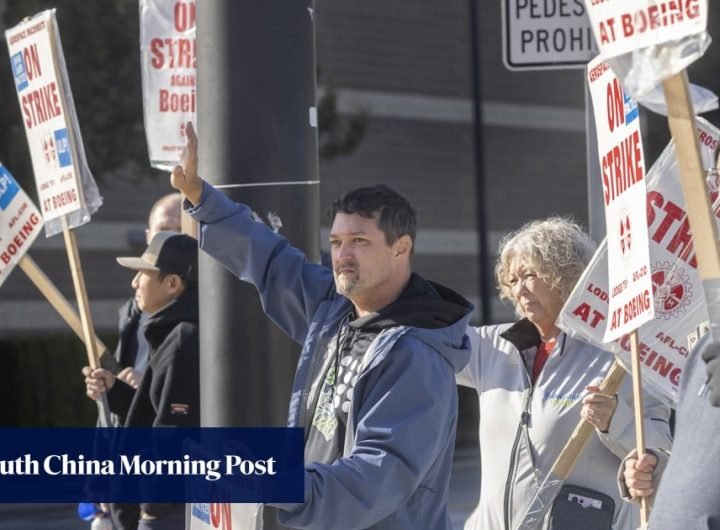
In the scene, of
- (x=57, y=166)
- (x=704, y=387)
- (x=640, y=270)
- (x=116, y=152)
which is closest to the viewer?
(x=704, y=387)

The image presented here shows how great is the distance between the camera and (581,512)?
4812 mm

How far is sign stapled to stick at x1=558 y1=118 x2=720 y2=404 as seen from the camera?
15.3ft

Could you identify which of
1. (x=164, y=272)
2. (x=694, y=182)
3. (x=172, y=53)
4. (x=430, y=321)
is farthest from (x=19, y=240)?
(x=694, y=182)

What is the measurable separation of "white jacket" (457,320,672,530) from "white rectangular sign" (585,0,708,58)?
1630 mm

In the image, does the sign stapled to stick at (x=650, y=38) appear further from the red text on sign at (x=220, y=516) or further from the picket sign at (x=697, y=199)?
the red text on sign at (x=220, y=516)

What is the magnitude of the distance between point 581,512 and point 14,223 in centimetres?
304

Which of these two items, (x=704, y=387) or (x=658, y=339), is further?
(x=658, y=339)

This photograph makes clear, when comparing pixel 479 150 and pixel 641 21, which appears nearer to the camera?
pixel 641 21

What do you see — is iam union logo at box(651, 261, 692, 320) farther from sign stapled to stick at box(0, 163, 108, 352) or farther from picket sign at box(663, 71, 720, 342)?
sign stapled to stick at box(0, 163, 108, 352)

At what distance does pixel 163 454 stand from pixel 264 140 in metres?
1.32

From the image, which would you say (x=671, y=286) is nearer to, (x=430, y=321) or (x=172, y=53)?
(x=430, y=321)

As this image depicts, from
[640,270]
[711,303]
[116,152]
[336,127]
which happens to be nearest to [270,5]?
[640,270]

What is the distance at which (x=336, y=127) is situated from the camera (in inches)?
818

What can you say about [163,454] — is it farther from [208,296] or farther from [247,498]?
[247,498]
